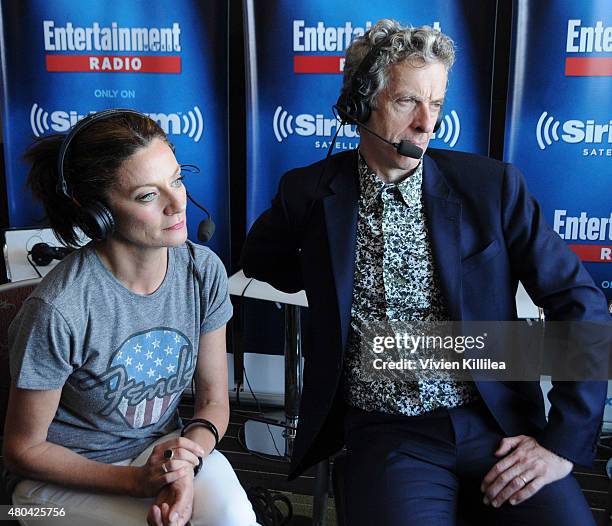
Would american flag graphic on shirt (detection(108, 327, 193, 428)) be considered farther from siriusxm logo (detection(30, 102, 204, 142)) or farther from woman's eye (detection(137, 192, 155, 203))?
siriusxm logo (detection(30, 102, 204, 142))

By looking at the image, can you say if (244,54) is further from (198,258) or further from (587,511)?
(587,511)

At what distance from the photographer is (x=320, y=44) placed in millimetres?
2453

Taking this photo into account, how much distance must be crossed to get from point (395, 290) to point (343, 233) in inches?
6.4

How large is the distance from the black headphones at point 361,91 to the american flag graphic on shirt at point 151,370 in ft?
1.87

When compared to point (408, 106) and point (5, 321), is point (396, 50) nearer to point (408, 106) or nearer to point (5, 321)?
point (408, 106)

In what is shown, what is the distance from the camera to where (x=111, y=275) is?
3.97 ft

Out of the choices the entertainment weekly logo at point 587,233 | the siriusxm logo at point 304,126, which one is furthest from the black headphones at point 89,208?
the entertainment weekly logo at point 587,233

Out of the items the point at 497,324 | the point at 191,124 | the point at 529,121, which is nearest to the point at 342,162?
the point at 497,324

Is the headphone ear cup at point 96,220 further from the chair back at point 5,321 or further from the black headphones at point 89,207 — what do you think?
the chair back at point 5,321

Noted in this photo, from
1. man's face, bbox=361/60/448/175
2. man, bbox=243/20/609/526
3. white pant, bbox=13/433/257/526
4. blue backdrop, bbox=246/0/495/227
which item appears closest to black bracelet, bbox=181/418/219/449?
white pant, bbox=13/433/257/526

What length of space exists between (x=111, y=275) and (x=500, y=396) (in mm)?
806

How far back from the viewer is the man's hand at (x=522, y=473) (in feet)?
4.03

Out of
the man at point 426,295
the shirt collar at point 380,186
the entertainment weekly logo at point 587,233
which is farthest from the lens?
the entertainment weekly logo at point 587,233

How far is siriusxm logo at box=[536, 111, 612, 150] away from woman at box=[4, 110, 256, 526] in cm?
159
